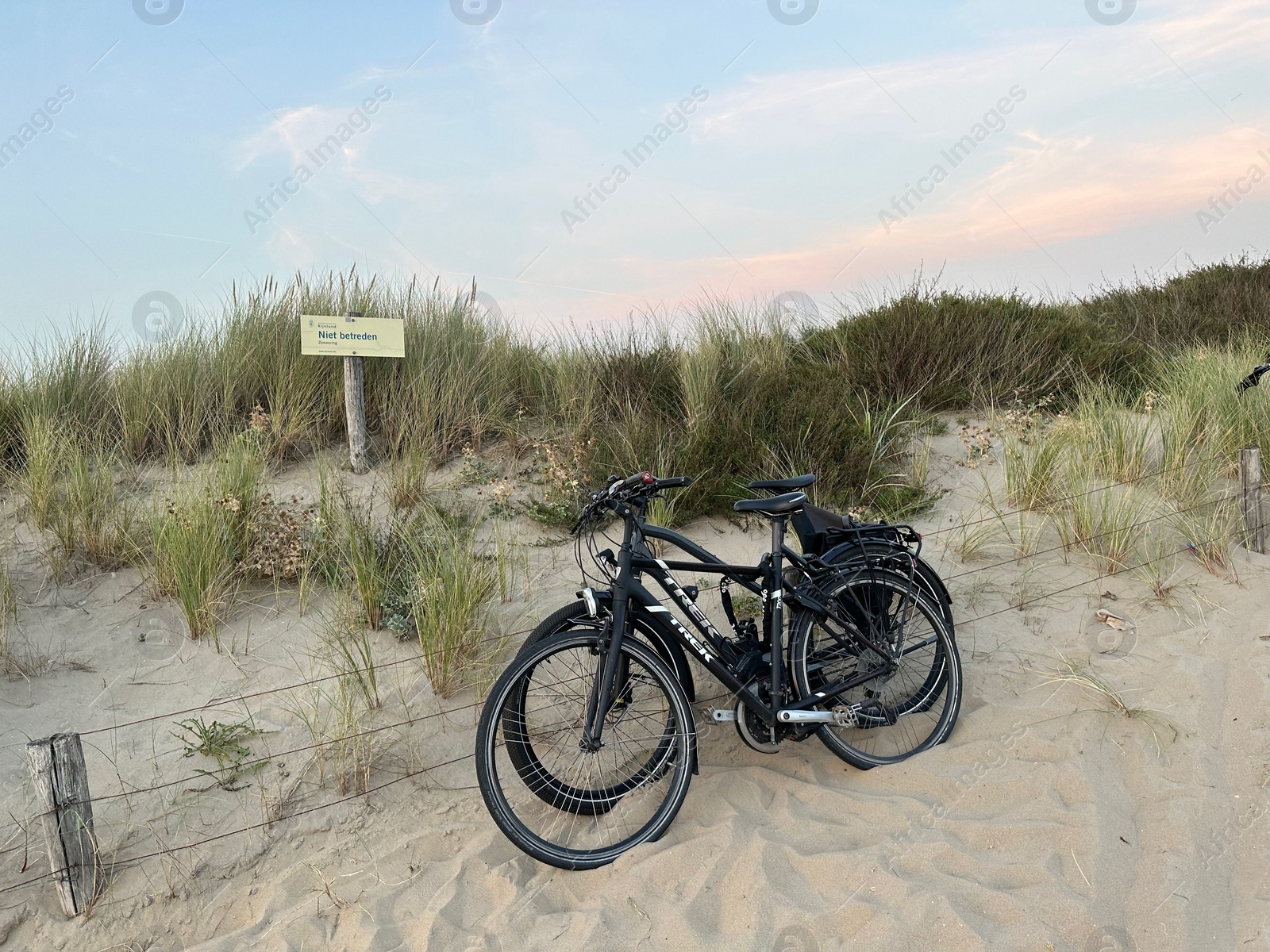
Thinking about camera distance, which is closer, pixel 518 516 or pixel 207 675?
pixel 207 675

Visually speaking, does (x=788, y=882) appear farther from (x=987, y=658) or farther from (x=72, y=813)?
(x=72, y=813)

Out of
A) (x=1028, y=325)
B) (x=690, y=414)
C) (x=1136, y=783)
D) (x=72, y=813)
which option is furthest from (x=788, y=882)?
(x=1028, y=325)

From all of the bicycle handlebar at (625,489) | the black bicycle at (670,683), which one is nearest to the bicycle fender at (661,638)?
the black bicycle at (670,683)

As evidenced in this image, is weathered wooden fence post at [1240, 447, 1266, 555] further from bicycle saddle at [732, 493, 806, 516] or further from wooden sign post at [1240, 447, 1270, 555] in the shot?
bicycle saddle at [732, 493, 806, 516]

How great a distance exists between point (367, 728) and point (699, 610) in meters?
1.90

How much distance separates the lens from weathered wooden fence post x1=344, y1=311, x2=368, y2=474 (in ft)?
22.9

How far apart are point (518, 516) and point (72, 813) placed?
11.1 ft

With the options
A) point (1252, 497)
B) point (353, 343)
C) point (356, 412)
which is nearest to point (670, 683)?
point (353, 343)

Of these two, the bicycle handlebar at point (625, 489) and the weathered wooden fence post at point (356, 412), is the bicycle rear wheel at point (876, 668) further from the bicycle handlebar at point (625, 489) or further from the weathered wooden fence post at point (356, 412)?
the weathered wooden fence post at point (356, 412)

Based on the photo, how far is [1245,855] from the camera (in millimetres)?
3422

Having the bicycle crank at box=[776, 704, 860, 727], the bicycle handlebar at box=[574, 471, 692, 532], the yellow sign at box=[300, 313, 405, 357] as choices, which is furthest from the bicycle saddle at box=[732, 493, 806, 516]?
the yellow sign at box=[300, 313, 405, 357]

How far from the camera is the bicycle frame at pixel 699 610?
3.59 m

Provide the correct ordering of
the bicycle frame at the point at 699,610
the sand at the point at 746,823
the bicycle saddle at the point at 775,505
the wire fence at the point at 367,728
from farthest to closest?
1. the wire fence at the point at 367,728
2. the bicycle saddle at the point at 775,505
3. the bicycle frame at the point at 699,610
4. the sand at the point at 746,823

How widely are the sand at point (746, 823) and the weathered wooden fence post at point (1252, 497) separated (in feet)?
3.09
